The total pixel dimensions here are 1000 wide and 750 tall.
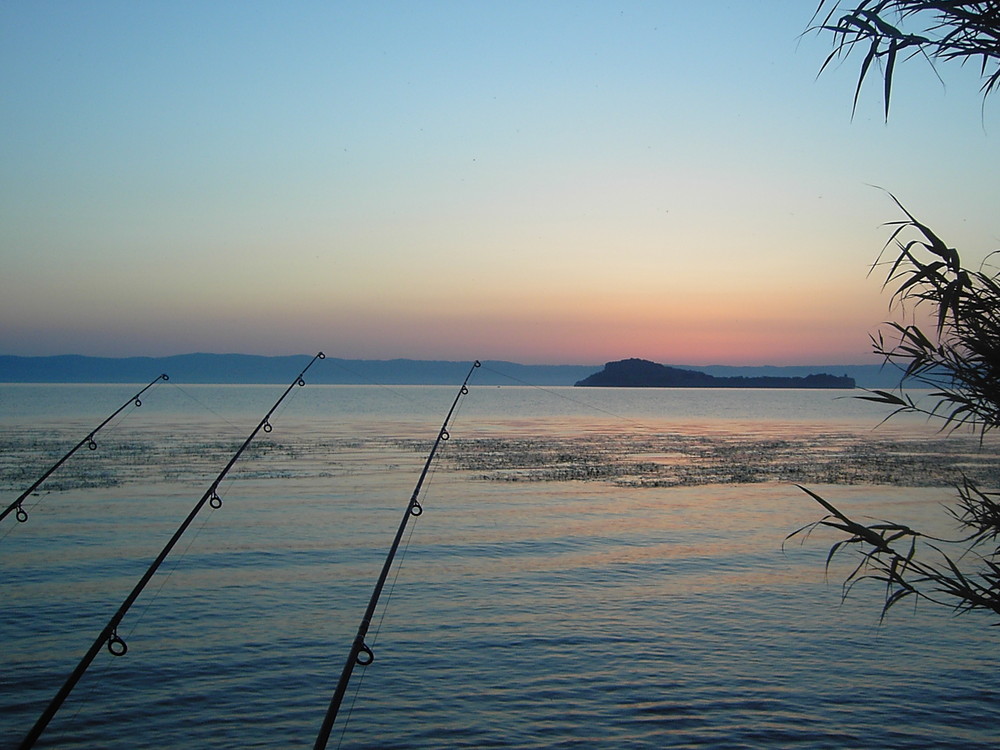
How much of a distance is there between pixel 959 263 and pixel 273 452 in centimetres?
4278

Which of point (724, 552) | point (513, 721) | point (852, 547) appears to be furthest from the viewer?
point (852, 547)

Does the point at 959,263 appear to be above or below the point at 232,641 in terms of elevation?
above

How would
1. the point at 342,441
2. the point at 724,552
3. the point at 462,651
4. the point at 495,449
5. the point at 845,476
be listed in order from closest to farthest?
1. the point at 462,651
2. the point at 724,552
3. the point at 845,476
4. the point at 495,449
5. the point at 342,441

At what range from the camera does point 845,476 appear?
3450 cm

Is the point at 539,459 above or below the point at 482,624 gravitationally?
above

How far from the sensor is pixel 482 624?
1462 centimetres

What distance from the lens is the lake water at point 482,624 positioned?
1061 centimetres

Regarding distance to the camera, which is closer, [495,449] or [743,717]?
[743,717]

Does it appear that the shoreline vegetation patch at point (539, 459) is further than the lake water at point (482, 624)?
Yes

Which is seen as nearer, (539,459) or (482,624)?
(482,624)

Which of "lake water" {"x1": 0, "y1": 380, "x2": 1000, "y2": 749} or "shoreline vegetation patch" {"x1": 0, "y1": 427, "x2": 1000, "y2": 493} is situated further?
"shoreline vegetation patch" {"x1": 0, "y1": 427, "x2": 1000, "y2": 493}

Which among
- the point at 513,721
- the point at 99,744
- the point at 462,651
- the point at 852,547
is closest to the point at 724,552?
the point at 852,547

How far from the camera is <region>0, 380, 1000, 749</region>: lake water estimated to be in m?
10.6

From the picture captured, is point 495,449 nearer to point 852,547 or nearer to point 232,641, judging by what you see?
point 852,547
